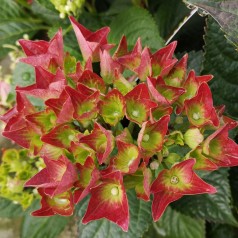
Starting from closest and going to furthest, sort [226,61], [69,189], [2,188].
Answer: [69,189] < [226,61] < [2,188]

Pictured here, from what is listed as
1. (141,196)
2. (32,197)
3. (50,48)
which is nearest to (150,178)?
(141,196)

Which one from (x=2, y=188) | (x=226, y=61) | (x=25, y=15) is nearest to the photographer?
(x=226, y=61)

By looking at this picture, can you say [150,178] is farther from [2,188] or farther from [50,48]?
[2,188]

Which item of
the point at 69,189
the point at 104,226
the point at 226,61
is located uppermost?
the point at 226,61

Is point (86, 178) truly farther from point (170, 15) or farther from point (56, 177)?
point (170, 15)

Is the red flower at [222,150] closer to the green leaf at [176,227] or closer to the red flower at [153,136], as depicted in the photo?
the red flower at [153,136]

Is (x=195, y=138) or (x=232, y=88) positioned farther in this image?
(x=232, y=88)

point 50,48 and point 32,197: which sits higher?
point 50,48

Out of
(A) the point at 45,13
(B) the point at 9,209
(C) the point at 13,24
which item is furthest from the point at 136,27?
(B) the point at 9,209

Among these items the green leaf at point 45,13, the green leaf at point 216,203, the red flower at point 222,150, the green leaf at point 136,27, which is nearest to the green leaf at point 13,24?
the green leaf at point 45,13
